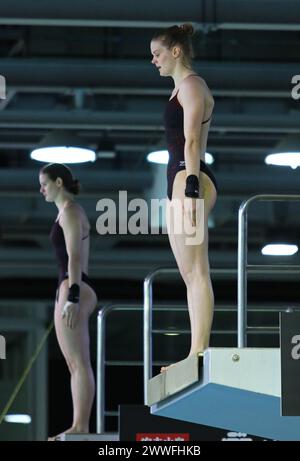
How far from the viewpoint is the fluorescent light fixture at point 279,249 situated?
47.7ft

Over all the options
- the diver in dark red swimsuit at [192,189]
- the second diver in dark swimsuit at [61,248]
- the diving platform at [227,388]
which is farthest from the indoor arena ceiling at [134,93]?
the diving platform at [227,388]

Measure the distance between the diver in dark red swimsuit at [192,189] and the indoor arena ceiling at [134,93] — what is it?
2679 millimetres

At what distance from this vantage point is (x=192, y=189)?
5.30 metres

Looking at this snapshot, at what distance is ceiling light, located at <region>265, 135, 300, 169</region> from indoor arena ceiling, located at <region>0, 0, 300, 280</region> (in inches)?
8.9

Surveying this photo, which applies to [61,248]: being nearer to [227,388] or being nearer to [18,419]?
[227,388]

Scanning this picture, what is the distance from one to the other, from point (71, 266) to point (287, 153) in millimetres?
3666

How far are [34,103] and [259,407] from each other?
6183 millimetres

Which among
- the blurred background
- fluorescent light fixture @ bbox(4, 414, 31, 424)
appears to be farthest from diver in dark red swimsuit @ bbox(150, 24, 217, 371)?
fluorescent light fixture @ bbox(4, 414, 31, 424)

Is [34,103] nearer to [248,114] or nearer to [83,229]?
[248,114]

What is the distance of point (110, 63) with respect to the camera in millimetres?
9508

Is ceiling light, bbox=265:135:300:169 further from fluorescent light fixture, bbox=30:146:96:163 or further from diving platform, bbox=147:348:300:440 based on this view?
diving platform, bbox=147:348:300:440

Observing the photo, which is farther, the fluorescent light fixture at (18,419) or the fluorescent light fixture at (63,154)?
the fluorescent light fixture at (18,419)

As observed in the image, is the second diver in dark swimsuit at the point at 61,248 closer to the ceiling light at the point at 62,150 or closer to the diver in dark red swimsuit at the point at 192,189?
the diver in dark red swimsuit at the point at 192,189

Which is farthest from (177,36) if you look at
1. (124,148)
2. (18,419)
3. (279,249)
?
(18,419)
